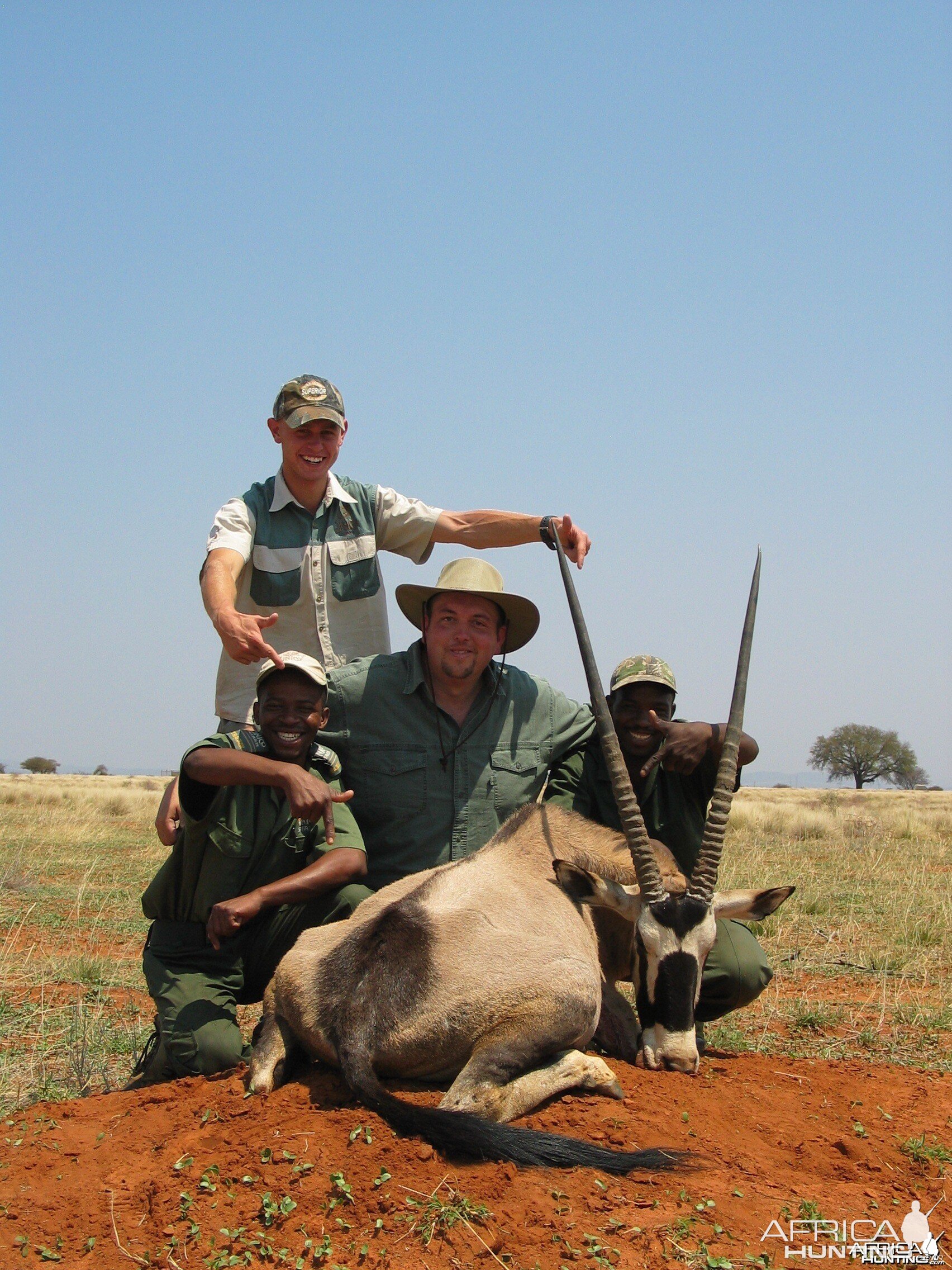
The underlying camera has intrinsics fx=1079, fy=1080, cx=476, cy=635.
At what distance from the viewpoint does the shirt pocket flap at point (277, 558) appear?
18.8 feet

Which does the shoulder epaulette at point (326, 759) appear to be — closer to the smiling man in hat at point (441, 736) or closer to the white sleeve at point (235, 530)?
the smiling man in hat at point (441, 736)

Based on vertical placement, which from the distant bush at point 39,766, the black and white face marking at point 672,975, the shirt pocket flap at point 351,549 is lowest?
the distant bush at point 39,766

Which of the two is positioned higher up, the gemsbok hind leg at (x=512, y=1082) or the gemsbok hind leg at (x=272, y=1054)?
the gemsbok hind leg at (x=512, y=1082)

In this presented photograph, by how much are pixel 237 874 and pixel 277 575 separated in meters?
1.64

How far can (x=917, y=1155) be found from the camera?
3570 millimetres

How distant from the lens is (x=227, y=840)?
15.9 ft

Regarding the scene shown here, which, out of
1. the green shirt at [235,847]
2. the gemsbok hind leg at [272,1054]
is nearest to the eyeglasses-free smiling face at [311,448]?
the green shirt at [235,847]

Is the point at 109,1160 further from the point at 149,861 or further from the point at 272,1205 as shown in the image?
the point at 149,861

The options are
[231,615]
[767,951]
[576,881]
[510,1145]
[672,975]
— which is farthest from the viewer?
[767,951]

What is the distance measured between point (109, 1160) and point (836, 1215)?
2239mm

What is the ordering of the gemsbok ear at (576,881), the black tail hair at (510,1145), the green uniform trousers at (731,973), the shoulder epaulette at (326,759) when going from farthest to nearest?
1. the shoulder epaulette at (326,759)
2. the green uniform trousers at (731,973)
3. the gemsbok ear at (576,881)
4. the black tail hair at (510,1145)

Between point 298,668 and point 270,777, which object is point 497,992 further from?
point 298,668

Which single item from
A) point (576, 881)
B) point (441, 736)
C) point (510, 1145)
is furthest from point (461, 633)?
point (510, 1145)

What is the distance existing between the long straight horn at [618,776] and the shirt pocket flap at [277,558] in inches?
54.1
